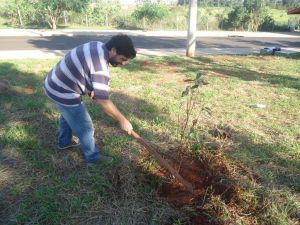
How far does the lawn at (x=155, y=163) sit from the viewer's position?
264 cm

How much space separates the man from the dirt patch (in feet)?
2.66

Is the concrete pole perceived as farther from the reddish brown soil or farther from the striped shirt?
the striped shirt

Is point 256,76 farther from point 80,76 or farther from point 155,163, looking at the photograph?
point 80,76

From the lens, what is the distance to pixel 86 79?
264cm

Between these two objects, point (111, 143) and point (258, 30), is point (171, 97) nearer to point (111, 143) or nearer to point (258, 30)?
point (111, 143)

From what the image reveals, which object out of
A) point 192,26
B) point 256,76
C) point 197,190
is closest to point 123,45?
point 197,190

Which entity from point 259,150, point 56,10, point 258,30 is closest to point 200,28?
point 258,30

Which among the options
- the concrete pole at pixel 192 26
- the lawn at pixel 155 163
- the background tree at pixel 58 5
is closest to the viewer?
the lawn at pixel 155 163

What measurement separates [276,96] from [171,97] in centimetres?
211

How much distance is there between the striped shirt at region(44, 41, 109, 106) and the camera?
2432mm

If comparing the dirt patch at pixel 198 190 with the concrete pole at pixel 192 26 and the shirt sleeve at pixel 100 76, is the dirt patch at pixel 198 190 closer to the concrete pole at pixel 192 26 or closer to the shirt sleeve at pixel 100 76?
the shirt sleeve at pixel 100 76

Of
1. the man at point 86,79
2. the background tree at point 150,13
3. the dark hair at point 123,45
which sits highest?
the background tree at point 150,13

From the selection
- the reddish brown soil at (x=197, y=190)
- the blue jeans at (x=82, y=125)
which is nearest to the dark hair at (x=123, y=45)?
the blue jeans at (x=82, y=125)

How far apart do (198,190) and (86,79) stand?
150 cm
